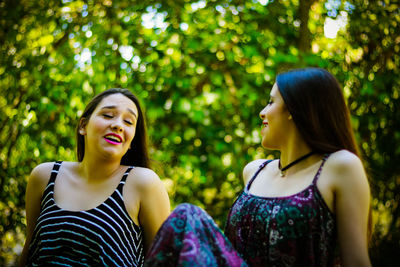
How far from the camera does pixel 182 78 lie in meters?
3.42

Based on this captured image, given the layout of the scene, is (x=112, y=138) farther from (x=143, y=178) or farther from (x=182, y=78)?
(x=182, y=78)

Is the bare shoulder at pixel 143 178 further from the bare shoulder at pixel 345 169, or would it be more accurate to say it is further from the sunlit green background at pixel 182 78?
the sunlit green background at pixel 182 78

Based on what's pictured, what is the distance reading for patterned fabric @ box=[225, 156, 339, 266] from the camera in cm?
150

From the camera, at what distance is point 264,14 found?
3.49m

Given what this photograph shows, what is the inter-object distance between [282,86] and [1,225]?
2.89 m

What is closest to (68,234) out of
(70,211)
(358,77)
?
(70,211)

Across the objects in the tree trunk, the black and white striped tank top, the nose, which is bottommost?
the black and white striped tank top

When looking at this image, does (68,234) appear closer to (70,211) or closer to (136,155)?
(70,211)

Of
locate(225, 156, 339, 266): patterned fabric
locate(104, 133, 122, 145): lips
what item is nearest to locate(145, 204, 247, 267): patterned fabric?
locate(225, 156, 339, 266): patterned fabric

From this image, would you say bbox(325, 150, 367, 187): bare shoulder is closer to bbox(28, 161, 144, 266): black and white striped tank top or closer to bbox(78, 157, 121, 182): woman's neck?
bbox(28, 161, 144, 266): black and white striped tank top

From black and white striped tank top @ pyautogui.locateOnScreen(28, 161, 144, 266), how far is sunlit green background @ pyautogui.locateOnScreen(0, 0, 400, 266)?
158 cm

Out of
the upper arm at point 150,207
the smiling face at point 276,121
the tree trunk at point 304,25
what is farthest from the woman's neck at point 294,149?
the tree trunk at point 304,25

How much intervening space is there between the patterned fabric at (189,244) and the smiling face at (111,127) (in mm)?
619

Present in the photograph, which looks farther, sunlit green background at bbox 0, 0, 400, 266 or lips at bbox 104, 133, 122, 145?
sunlit green background at bbox 0, 0, 400, 266
